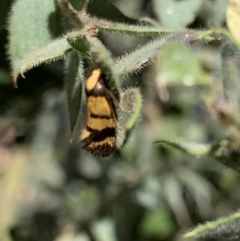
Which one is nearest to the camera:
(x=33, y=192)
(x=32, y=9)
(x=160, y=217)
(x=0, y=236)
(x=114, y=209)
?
(x=32, y=9)

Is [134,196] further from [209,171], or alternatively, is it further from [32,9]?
Answer: [32,9]

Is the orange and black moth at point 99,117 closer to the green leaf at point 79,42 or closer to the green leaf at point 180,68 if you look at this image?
the green leaf at point 79,42

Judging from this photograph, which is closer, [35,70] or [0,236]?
[35,70]

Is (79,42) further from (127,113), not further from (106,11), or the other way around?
(106,11)

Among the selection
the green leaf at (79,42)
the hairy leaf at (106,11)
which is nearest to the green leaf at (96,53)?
the green leaf at (79,42)

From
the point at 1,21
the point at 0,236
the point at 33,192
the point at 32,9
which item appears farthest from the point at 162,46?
the point at 33,192

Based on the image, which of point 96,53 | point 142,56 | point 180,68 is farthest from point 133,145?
point 96,53
